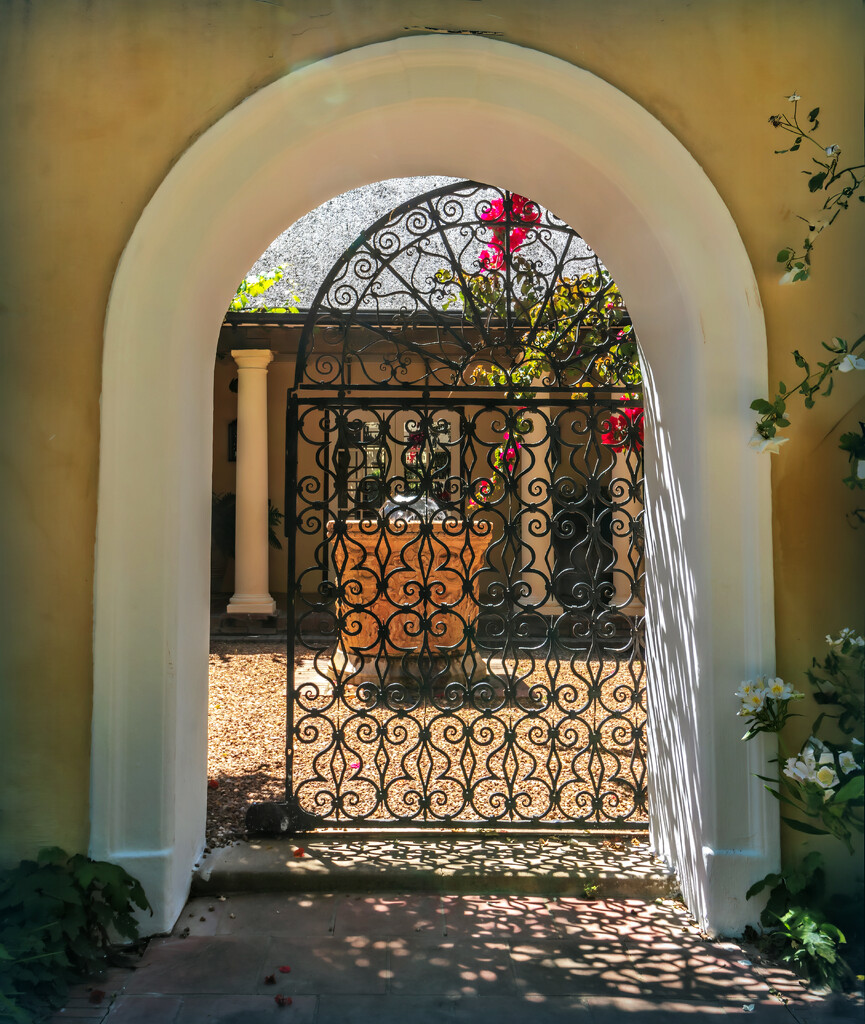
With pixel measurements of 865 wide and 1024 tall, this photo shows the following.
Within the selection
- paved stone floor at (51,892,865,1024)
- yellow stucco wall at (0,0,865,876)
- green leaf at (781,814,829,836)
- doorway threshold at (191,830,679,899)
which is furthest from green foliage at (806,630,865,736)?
doorway threshold at (191,830,679,899)

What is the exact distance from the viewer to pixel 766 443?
296cm

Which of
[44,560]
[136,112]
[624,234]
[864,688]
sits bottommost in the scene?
[864,688]

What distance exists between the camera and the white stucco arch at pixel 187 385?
3.08 m

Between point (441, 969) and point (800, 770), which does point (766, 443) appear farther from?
point (441, 969)

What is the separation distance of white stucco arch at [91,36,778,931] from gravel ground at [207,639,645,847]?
2.84 ft

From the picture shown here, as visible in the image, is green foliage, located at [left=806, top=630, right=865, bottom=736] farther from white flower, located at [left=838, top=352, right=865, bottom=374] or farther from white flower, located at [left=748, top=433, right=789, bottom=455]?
white flower, located at [left=838, top=352, right=865, bottom=374]

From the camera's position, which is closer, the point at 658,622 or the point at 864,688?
the point at 864,688

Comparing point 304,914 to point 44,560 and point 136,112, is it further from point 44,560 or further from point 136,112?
point 136,112

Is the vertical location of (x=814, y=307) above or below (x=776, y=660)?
above

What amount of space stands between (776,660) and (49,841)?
2.65m

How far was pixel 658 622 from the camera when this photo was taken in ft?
12.6

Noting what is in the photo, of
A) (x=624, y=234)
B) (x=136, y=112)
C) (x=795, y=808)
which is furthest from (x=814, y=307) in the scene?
(x=136, y=112)

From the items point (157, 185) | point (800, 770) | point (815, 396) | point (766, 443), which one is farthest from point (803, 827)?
point (157, 185)

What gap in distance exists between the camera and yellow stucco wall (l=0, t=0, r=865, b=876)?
3.05 meters
